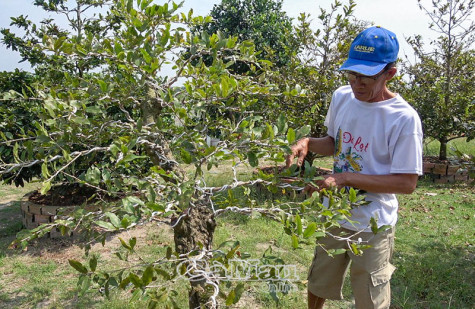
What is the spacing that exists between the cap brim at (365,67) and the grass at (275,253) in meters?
0.87

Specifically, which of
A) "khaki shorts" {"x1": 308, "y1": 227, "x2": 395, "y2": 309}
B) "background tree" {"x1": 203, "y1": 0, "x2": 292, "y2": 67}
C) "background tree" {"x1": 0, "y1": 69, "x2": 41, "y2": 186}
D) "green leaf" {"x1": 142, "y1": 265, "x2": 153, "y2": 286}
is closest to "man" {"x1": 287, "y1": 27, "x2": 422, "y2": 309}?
"khaki shorts" {"x1": 308, "y1": 227, "x2": 395, "y2": 309}

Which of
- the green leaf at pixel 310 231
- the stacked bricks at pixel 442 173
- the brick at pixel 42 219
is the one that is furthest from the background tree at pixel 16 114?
the stacked bricks at pixel 442 173

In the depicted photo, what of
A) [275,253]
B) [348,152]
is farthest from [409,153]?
[275,253]

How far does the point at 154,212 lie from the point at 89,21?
4613mm

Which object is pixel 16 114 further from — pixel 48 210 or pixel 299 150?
pixel 299 150

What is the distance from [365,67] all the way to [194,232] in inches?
46.9

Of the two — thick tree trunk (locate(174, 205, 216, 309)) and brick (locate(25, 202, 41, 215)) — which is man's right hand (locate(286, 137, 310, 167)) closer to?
thick tree trunk (locate(174, 205, 216, 309))

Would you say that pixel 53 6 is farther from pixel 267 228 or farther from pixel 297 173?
pixel 297 173

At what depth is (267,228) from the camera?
14.9ft

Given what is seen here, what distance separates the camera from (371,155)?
2035mm

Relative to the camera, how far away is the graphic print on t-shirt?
6.84 feet

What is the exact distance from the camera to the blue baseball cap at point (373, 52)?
1846 millimetres

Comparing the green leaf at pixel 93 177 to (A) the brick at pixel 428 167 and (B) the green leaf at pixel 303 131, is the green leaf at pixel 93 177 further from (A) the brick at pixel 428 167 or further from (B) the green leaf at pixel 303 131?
(A) the brick at pixel 428 167

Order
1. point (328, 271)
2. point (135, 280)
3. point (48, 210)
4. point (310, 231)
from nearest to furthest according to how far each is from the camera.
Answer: point (135, 280) → point (310, 231) → point (328, 271) → point (48, 210)
